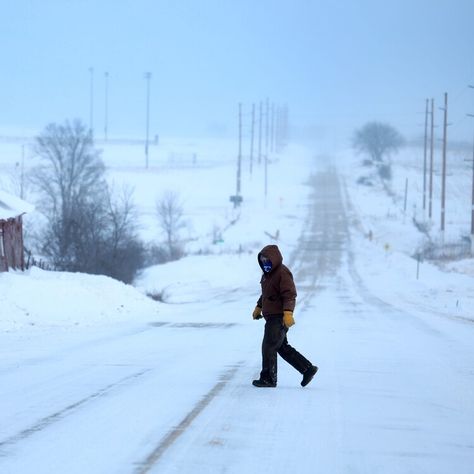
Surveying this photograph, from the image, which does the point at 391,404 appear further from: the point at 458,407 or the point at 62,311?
the point at 62,311

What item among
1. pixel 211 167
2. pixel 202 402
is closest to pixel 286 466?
pixel 202 402

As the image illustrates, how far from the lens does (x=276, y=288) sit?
1141cm

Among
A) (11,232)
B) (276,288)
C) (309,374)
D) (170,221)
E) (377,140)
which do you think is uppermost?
(377,140)

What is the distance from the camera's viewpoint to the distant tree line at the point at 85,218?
40.0 meters

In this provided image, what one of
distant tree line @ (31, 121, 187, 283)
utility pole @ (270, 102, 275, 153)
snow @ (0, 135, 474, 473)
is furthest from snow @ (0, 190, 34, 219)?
utility pole @ (270, 102, 275, 153)

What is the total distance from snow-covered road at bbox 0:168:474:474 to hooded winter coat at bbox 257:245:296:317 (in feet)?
3.29

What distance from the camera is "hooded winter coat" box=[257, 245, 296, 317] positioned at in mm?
11281

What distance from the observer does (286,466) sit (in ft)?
A: 24.6

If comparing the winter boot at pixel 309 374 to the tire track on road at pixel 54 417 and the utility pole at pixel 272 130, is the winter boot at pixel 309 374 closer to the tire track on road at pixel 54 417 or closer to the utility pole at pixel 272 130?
the tire track on road at pixel 54 417

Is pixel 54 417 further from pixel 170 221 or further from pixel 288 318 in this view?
pixel 170 221

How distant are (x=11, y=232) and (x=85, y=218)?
15770 millimetres

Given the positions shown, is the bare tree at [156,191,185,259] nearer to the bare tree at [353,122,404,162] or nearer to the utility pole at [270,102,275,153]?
the bare tree at [353,122,404,162]

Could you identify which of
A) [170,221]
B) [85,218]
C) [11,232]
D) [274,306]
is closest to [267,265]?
[274,306]

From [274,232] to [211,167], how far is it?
63.4 metres
